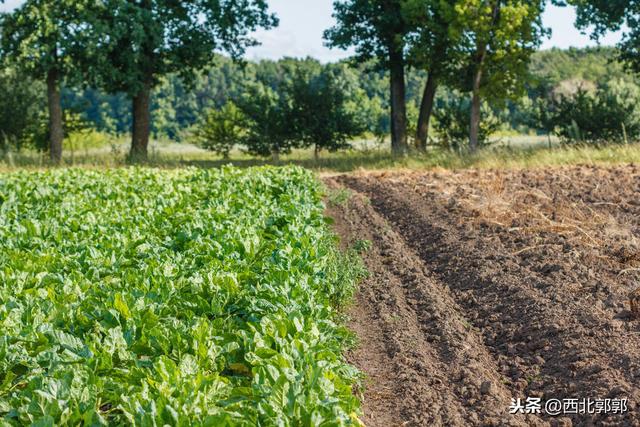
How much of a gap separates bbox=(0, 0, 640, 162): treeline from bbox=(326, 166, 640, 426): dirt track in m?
10.3

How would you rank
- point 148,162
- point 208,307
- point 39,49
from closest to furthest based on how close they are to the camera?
1. point 208,307
2. point 39,49
3. point 148,162

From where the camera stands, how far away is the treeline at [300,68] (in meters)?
21.6

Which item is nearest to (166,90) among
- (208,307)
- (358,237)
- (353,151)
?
(353,151)

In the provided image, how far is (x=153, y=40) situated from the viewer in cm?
2325

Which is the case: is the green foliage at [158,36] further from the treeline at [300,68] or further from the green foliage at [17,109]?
the green foliage at [17,109]

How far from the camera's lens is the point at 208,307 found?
5.15 metres

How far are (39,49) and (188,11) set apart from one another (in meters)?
5.32

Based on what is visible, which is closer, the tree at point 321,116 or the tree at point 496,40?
the tree at point 496,40

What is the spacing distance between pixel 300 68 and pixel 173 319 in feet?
80.5

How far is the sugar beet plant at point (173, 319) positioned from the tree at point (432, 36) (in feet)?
46.6

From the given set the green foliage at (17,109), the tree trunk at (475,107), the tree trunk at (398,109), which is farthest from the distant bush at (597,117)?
the green foliage at (17,109)

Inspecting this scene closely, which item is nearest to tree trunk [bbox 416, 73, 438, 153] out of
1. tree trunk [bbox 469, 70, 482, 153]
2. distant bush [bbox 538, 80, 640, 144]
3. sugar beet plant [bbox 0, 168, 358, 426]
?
tree trunk [bbox 469, 70, 482, 153]

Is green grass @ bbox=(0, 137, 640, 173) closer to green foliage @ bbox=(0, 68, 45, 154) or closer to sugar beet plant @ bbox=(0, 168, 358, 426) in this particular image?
Answer: green foliage @ bbox=(0, 68, 45, 154)

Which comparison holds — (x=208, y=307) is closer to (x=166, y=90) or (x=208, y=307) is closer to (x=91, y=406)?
(x=91, y=406)
